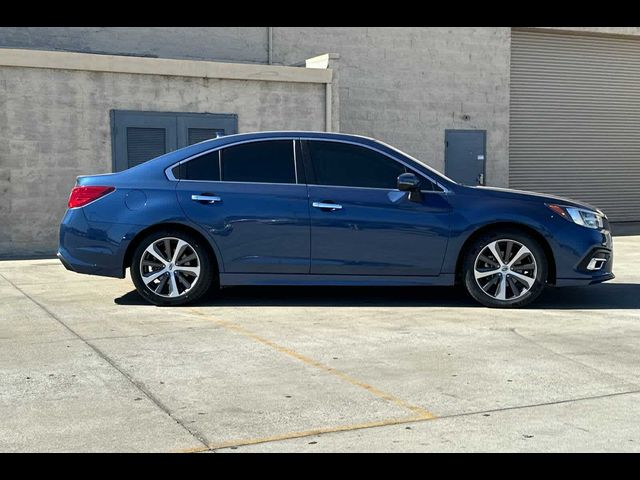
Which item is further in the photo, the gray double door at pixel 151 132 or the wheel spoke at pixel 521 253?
the gray double door at pixel 151 132

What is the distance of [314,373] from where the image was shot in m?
5.32

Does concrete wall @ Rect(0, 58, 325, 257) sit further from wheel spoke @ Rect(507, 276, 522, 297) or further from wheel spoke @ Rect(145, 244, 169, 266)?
wheel spoke @ Rect(507, 276, 522, 297)

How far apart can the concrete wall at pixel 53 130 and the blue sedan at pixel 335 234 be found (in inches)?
205

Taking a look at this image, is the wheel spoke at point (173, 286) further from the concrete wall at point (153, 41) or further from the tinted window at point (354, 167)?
the concrete wall at point (153, 41)

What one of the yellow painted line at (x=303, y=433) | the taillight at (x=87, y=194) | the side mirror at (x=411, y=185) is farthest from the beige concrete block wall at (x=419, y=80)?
the yellow painted line at (x=303, y=433)

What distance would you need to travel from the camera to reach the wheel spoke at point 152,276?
25.4 ft

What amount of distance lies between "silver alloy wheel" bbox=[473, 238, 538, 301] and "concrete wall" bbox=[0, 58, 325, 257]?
23.5 feet

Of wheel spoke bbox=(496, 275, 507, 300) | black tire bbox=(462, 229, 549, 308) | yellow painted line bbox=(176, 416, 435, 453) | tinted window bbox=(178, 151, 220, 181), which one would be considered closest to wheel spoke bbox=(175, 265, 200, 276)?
tinted window bbox=(178, 151, 220, 181)

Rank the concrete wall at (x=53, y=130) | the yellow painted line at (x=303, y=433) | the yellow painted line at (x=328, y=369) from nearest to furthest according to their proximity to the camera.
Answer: the yellow painted line at (x=303, y=433)
the yellow painted line at (x=328, y=369)
the concrete wall at (x=53, y=130)

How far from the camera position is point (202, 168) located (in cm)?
788

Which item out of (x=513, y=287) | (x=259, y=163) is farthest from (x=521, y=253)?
(x=259, y=163)
